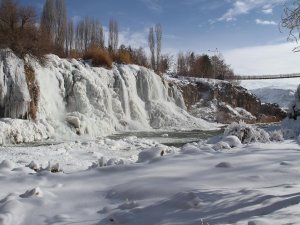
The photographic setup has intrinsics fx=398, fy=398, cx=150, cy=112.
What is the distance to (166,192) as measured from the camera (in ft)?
15.0

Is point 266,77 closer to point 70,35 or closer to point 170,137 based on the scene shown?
point 70,35

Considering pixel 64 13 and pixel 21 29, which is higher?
pixel 64 13

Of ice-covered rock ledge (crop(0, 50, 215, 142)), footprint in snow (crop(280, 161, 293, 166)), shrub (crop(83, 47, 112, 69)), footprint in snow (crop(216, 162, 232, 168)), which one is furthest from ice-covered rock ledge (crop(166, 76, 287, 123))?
footprint in snow (crop(216, 162, 232, 168))

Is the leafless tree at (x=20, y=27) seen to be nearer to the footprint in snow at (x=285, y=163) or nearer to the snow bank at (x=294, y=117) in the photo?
the snow bank at (x=294, y=117)

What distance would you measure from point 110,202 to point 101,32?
5643 cm

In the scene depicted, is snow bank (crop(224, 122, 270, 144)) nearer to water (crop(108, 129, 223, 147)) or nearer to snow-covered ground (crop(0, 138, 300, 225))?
snow-covered ground (crop(0, 138, 300, 225))

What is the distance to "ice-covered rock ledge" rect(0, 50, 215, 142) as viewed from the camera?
19125mm

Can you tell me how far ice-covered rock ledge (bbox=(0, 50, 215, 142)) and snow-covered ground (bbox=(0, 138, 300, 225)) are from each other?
12.0m

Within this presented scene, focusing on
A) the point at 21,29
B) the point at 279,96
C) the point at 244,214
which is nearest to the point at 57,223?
the point at 244,214

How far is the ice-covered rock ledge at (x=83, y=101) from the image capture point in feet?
62.7

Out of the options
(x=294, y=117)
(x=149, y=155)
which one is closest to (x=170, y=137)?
(x=294, y=117)

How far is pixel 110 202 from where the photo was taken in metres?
4.55

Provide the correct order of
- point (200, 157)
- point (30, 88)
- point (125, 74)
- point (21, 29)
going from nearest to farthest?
point (200, 157) < point (30, 88) < point (21, 29) < point (125, 74)

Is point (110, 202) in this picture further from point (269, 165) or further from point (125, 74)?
point (125, 74)
